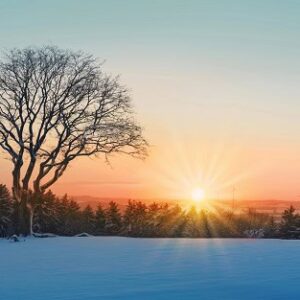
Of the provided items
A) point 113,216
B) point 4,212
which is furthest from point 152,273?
point 113,216

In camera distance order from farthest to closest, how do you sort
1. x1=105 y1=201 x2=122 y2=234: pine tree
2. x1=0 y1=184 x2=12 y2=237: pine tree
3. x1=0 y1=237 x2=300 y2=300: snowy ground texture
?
x1=105 y1=201 x2=122 y2=234: pine tree → x1=0 y1=184 x2=12 y2=237: pine tree → x1=0 y1=237 x2=300 y2=300: snowy ground texture

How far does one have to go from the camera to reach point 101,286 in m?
9.13

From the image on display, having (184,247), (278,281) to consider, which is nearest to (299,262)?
(278,281)

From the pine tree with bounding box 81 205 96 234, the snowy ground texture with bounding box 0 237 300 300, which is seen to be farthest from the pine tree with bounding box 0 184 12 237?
the pine tree with bounding box 81 205 96 234

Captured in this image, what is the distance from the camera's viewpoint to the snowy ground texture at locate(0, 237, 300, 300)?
332 inches

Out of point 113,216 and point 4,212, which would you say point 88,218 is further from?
point 4,212

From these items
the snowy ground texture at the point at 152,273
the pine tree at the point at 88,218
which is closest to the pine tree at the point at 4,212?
the snowy ground texture at the point at 152,273

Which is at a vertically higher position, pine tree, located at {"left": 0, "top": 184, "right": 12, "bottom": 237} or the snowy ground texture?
pine tree, located at {"left": 0, "top": 184, "right": 12, "bottom": 237}

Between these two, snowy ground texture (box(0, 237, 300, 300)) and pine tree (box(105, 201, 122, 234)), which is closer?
snowy ground texture (box(0, 237, 300, 300))

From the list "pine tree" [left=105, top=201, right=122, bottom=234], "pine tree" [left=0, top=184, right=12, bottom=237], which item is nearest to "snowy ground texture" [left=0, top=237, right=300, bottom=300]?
"pine tree" [left=0, top=184, right=12, bottom=237]

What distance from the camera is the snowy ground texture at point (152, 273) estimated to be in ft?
27.7

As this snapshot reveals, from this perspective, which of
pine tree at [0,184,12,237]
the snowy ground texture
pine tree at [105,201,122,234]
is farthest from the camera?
pine tree at [105,201,122,234]

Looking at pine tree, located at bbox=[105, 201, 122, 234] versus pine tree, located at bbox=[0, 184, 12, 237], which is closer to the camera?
pine tree, located at bbox=[0, 184, 12, 237]

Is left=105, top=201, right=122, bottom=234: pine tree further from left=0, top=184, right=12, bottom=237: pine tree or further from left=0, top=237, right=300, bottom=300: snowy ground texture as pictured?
left=0, top=237, right=300, bottom=300: snowy ground texture
